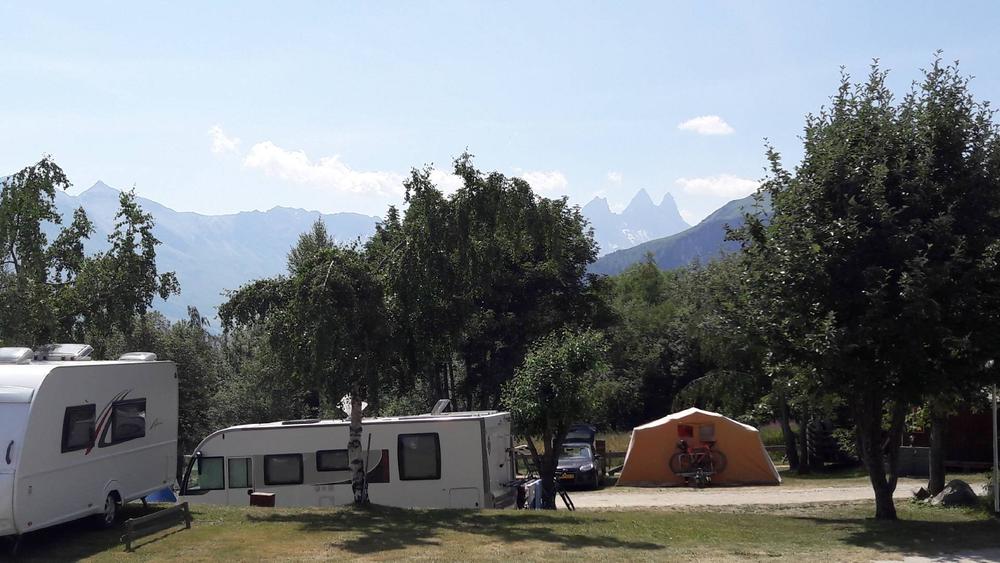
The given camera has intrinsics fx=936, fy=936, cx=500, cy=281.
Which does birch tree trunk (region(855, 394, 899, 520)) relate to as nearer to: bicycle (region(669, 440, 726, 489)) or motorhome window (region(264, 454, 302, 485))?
motorhome window (region(264, 454, 302, 485))

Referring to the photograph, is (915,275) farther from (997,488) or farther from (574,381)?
(574,381)

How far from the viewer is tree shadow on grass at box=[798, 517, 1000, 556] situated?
12703mm

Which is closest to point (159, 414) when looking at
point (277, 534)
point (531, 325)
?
point (277, 534)

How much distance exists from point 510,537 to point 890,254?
704 centimetres

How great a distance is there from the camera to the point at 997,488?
16.5m

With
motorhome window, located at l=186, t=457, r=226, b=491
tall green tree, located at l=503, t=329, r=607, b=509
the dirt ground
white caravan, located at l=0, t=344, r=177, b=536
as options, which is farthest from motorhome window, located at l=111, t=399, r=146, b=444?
the dirt ground

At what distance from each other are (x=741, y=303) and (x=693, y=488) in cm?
1330

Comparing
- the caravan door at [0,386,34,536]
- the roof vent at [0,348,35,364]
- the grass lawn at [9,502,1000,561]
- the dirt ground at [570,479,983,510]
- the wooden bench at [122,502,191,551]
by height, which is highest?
the roof vent at [0,348,35,364]

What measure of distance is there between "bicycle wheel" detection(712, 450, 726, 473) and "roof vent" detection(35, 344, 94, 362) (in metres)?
19.9

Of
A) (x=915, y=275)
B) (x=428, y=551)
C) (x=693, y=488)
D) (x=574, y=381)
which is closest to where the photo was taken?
(x=428, y=551)

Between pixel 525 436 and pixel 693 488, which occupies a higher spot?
pixel 525 436

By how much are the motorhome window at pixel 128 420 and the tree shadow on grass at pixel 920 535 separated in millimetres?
10611

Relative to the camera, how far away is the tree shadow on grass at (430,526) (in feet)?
42.1

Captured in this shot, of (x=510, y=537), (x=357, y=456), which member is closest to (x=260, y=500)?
(x=357, y=456)
